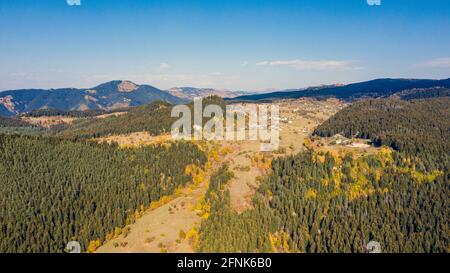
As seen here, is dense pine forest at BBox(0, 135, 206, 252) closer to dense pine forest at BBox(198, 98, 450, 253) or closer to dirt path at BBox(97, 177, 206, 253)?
dirt path at BBox(97, 177, 206, 253)

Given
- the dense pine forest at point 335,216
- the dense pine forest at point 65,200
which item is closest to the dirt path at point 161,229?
the dense pine forest at point 65,200

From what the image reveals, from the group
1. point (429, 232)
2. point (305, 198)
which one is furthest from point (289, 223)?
point (429, 232)

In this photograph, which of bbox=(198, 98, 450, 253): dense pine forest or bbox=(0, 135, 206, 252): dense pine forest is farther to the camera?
bbox=(198, 98, 450, 253): dense pine forest

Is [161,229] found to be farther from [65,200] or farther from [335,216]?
[335,216]

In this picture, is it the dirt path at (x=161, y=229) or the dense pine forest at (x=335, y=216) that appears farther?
the dense pine forest at (x=335, y=216)

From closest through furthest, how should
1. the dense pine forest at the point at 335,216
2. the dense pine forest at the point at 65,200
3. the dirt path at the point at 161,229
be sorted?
the dirt path at the point at 161,229
the dense pine forest at the point at 65,200
the dense pine forest at the point at 335,216

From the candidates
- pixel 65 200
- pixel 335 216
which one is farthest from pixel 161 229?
pixel 335 216

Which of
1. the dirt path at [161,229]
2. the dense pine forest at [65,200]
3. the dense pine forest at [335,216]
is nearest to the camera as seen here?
the dirt path at [161,229]

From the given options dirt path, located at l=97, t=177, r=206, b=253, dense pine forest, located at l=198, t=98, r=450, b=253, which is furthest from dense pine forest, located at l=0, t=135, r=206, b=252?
dense pine forest, located at l=198, t=98, r=450, b=253

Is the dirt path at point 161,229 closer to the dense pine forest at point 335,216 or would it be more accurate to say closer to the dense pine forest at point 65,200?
the dense pine forest at point 65,200

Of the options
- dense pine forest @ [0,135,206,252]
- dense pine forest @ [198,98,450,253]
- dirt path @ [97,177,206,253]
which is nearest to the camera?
dirt path @ [97,177,206,253]

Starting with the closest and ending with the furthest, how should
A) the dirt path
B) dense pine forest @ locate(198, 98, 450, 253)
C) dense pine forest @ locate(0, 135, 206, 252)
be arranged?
the dirt path
dense pine forest @ locate(0, 135, 206, 252)
dense pine forest @ locate(198, 98, 450, 253)

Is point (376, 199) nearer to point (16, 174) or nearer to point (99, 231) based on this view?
point (99, 231)
